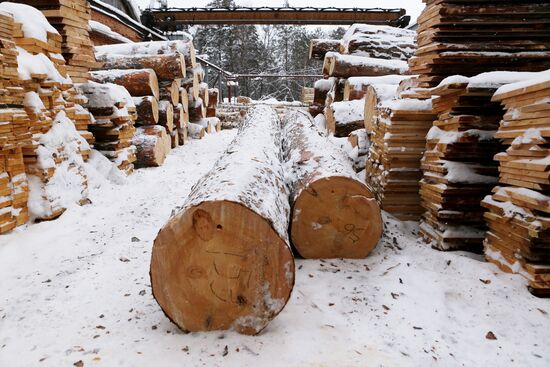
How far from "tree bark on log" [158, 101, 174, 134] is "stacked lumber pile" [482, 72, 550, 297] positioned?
280 inches

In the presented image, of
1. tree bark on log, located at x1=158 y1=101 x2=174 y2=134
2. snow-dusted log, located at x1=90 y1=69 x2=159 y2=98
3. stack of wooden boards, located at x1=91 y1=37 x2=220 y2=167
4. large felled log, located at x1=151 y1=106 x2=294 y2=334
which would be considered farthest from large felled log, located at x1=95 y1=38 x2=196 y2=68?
large felled log, located at x1=151 y1=106 x2=294 y2=334

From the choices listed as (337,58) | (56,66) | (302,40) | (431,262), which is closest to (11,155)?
(56,66)

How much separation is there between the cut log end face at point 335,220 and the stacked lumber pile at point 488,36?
1911mm

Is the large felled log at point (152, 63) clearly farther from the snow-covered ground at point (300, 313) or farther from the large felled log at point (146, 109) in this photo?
the snow-covered ground at point (300, 313)

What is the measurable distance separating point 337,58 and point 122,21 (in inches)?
425

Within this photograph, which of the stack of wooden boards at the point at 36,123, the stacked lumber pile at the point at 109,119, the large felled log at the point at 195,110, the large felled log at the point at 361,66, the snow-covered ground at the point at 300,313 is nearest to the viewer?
the snow-covered ground at the point at 300,313

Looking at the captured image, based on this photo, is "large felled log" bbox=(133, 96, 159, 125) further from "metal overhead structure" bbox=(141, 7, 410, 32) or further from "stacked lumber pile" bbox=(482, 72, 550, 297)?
"metal overhead structure" bbox=(141, 7, 410, 32)

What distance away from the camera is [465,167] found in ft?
11.5

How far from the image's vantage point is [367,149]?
562cm

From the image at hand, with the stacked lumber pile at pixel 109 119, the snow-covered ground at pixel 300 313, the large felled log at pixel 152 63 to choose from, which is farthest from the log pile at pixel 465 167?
the large felled log at pixel 152 63

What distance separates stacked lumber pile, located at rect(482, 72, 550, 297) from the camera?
2602mm

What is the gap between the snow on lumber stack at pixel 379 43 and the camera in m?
8.48

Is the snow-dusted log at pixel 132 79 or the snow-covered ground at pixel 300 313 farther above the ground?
the snow-dusted log at pixel 132 79

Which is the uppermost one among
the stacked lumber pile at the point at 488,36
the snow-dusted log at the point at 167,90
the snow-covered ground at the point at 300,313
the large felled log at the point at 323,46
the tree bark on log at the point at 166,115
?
the large felled log at the point at 323,46
